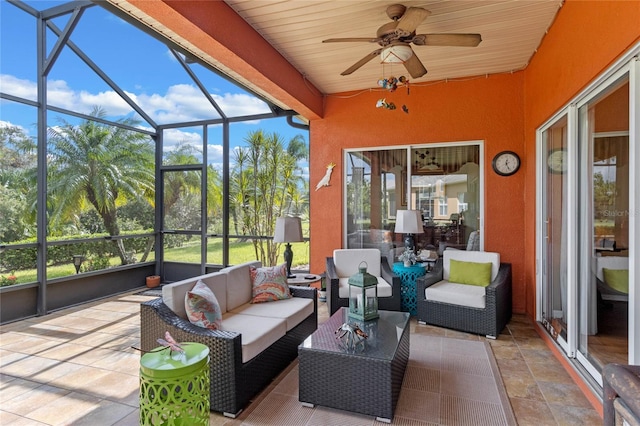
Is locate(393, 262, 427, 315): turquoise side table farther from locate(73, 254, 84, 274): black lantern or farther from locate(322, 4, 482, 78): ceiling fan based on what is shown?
locate(73, 254, 84, 274): black lantern

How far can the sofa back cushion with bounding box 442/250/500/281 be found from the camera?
4.21 metres

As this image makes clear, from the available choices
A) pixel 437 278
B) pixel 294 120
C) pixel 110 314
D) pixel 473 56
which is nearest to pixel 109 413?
pixel 110 314

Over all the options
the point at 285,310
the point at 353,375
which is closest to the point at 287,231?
the point at 285,310

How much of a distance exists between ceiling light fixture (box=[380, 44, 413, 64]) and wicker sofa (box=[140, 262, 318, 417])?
240cm

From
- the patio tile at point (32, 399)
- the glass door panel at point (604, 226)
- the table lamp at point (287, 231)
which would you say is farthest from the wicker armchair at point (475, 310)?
the patio tile at point (32, 399)

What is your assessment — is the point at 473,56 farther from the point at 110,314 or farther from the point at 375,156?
the point at 110,314

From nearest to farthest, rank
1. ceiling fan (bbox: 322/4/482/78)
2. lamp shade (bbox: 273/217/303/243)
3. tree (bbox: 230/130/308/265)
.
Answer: ceiling fan (bbox: 322/4/482/78) → lamp shade (bbox: 273/217/303/243) → tree (bbox: 230/130/308/265)

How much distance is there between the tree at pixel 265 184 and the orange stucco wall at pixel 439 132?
38cm

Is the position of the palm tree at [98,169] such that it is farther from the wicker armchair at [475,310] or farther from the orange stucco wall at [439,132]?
the wicker armchair at [475,310]

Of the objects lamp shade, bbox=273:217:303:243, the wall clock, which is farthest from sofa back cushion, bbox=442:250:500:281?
lamp shade, bbox=273:217:303:243

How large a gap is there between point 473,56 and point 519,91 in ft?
3.11

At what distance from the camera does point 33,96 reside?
4316 millimetres

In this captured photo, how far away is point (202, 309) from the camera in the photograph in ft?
8.23

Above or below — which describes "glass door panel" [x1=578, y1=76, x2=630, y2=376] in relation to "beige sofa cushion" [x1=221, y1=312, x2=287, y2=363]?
above
